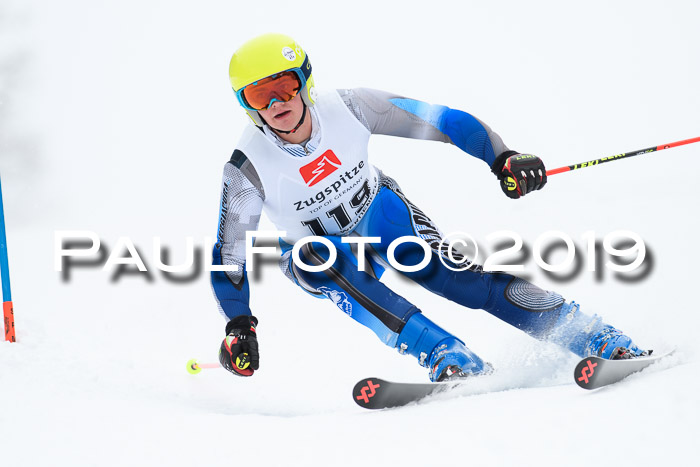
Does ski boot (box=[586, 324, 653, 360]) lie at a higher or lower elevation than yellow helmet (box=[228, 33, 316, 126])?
lower

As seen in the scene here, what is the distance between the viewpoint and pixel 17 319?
14.4ft

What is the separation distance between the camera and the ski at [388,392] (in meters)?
2.54

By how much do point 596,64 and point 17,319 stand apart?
15.7m

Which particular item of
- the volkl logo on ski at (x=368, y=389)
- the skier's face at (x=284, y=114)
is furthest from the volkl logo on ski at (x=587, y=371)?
the skier's face at (x=284, y=114)

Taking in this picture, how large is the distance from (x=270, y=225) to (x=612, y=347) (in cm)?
892

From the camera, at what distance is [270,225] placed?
36.8ft

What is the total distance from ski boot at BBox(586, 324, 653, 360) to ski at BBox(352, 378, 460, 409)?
2.04ft

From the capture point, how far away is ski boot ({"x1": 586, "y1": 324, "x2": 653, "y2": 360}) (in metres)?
2.63

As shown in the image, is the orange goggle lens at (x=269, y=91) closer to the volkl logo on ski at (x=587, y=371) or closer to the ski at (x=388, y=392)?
the ski at (x=388, y=392)

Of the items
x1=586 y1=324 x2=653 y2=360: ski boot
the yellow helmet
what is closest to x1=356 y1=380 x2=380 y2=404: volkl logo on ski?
x1=586 y1=324 x2=653 y2=360: ski boot

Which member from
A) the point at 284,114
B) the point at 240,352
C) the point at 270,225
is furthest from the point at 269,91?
the point at 270,225

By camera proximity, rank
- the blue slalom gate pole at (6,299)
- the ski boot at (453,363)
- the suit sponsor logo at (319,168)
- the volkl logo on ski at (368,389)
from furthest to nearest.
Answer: the blue slalom gate pole at (6,299), the suit sponsor logo at (319,168), the ski boot at (453,363), the volkl logo on ski at (368,389)

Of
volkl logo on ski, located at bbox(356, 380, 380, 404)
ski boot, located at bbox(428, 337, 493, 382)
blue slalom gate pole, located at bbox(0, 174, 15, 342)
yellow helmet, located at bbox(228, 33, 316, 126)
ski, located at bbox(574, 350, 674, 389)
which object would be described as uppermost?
yellow helmet, located at bbox(228, 33, 316, 126)

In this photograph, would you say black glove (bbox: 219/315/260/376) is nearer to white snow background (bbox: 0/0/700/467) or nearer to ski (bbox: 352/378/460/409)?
white snow background (bbox: 0/0/700/467)
